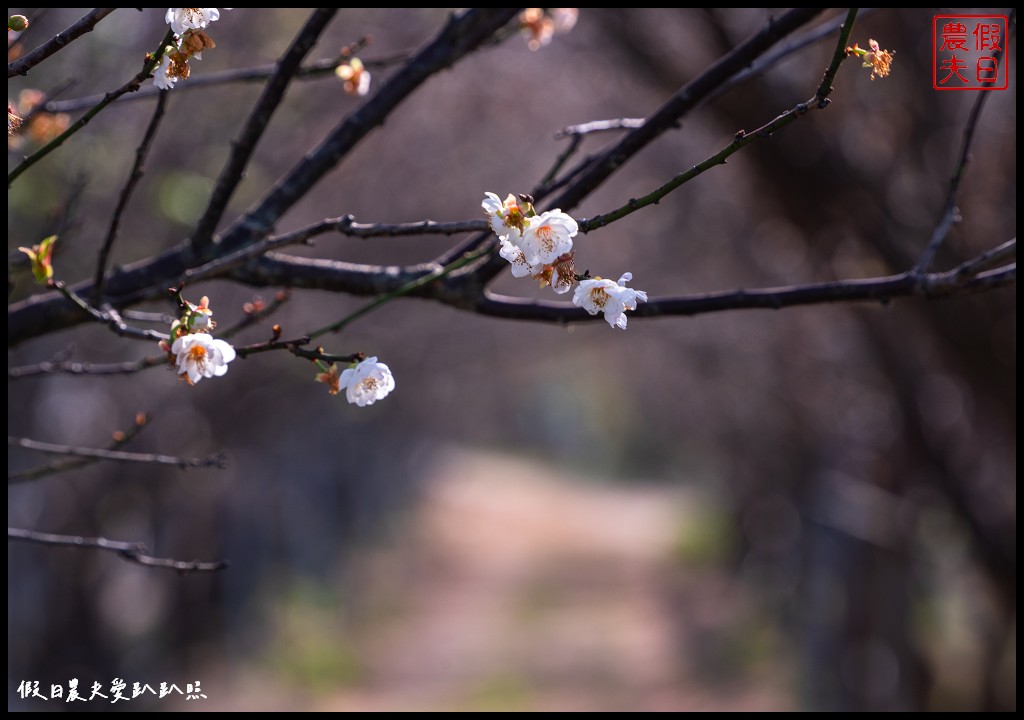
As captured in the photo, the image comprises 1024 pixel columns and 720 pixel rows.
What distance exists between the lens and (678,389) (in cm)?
2242

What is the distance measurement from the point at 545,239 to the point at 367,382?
43cm

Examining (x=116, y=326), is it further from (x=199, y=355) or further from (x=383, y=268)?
(x=383, y=268)

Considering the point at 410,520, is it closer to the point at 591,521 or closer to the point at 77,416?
the point at 591,521

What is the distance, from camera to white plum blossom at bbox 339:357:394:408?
1.85 m

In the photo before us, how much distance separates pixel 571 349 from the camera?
23328mm

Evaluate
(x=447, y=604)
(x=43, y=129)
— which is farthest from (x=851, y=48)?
(x=447, y=604)

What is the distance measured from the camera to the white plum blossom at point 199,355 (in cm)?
180

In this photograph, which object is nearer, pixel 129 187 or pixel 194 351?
pixel 194 351

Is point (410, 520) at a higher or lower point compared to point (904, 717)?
higher

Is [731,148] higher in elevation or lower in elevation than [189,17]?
lower

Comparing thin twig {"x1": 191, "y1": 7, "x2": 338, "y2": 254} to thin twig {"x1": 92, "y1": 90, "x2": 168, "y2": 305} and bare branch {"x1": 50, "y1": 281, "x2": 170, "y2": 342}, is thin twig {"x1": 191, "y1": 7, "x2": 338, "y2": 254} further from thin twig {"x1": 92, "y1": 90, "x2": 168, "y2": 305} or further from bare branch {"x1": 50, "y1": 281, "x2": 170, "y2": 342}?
bare branch {"x1": 50, "y1": 281, "x2": 170, "y2": 342}

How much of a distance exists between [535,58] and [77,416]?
5.83 m

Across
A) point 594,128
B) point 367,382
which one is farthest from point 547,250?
point 594,128

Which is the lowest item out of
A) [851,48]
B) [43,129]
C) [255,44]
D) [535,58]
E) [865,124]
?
[851,48]
